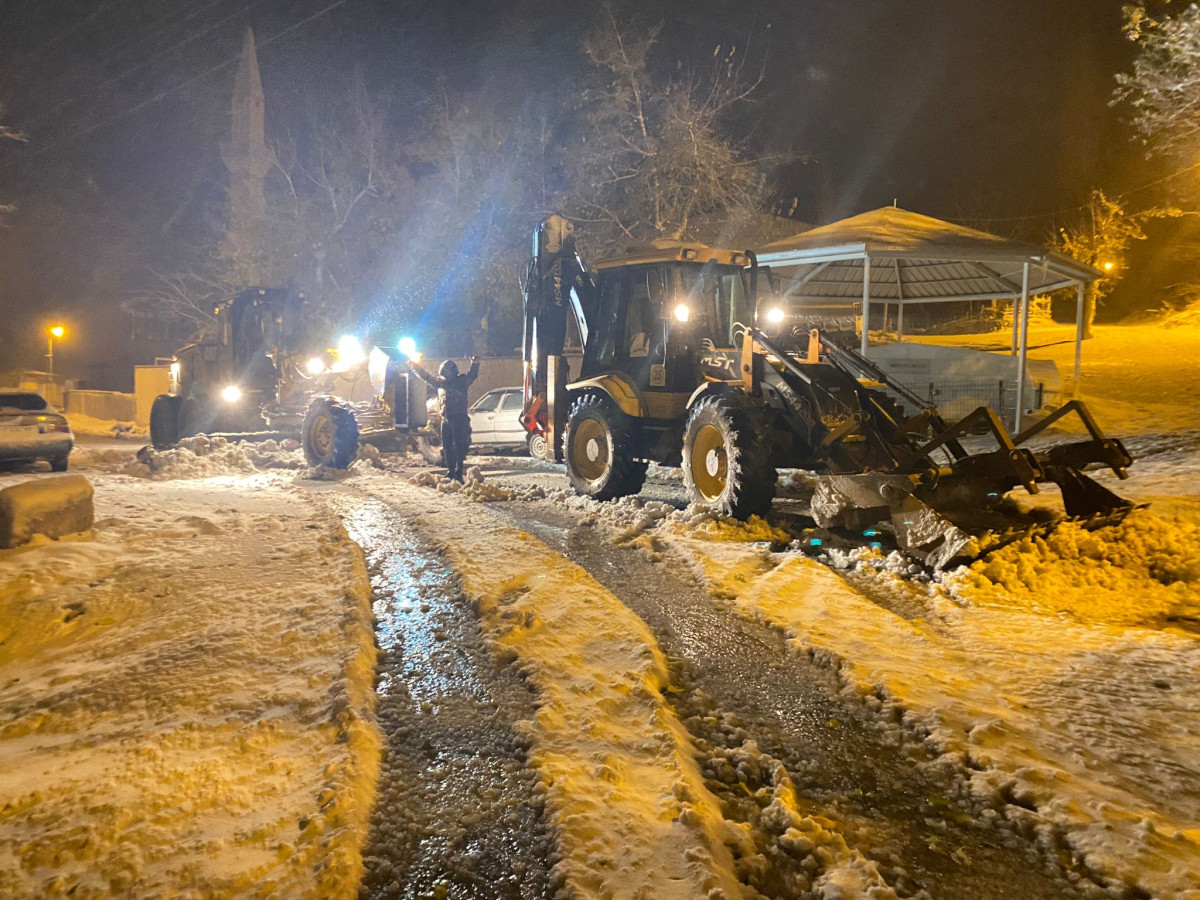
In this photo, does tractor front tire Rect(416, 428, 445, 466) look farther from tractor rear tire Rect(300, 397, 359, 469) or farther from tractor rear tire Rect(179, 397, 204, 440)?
tractor rear tire Rect(179, 397, 204, 440)

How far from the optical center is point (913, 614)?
5.75 metres

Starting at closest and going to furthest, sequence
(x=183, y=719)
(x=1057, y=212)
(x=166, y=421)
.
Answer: (x=183, y=719), (x=166, y=421), (x=1057, y=212)

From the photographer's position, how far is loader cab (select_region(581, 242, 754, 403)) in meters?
9.78

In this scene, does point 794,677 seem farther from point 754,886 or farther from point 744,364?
point 744,364

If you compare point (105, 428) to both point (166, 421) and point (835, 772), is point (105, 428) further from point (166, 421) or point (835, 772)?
point (835, 772)

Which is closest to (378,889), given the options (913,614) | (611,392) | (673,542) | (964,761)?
(964,761)

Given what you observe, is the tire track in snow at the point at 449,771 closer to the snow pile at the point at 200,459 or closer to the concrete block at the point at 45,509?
the concrete block at the point at 45,509

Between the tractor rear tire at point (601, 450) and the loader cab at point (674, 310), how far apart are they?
536 millimetres

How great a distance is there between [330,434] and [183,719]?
9.96 m

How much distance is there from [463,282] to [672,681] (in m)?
24.9

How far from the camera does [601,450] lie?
10.6 meters

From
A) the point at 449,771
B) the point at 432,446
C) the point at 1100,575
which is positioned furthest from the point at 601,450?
the point at 449,771

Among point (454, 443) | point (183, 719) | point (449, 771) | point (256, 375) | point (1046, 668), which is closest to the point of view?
point (449, 771)

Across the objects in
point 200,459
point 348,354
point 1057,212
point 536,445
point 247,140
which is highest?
point 247,140
